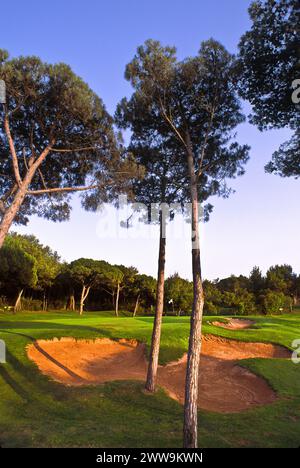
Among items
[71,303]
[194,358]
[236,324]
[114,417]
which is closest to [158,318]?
[114,417]

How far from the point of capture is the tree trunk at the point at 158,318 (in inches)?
549

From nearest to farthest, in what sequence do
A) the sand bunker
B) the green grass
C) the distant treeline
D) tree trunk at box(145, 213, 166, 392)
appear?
the green grass → tree trunk at box(145, 213, 166, 392) → the sand bunker → the distant treeline

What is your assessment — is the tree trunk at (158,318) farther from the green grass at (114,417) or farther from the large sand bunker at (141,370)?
the large sand bunker at (141,370)

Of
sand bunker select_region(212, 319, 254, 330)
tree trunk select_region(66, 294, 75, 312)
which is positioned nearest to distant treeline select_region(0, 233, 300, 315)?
tree trunk select_region(66, 294, 75, 312)

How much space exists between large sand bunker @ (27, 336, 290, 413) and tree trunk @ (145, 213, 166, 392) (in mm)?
1076

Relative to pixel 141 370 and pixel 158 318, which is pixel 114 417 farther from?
pixel 141 370

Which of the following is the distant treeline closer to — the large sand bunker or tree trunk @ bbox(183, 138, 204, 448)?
the large sand bunker

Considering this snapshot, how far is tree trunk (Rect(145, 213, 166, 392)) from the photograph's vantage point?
1394 cm

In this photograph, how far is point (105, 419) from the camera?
10961 mm

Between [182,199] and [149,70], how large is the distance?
18.7 ft

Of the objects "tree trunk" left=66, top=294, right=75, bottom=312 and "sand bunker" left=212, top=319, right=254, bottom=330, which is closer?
"sand bunker" left=212, top=319, right=254, bottom=330

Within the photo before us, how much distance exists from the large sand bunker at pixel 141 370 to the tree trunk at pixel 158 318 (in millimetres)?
1076

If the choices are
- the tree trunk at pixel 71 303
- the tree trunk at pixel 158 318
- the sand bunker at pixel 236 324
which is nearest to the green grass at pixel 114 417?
the tree trunk at pixel 158 318
